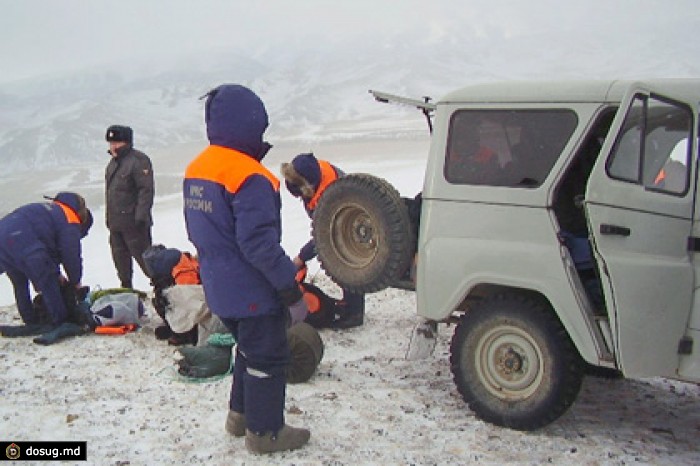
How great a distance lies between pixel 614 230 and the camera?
376 centimetres

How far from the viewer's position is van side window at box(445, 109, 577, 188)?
4051mm

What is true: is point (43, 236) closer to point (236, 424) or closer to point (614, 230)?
point (236, 424)

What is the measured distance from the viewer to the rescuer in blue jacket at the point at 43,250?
6168mm

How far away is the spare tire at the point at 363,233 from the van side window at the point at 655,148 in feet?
4.51

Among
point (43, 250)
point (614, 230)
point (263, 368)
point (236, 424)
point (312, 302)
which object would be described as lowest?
→ point (236, 424)

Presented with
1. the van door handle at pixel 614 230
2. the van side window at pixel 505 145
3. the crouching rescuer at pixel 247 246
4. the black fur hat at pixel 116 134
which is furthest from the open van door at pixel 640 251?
the black fur hat at pixel 116 134

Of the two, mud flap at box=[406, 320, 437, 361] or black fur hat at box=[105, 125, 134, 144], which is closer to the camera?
mud flap at box=[406, 320, 437, 361]

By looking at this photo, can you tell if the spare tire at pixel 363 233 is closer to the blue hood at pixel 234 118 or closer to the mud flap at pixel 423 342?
the mud flap at pixel 423 342

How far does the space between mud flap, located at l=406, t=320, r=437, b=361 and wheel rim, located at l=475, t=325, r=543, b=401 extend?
36cm

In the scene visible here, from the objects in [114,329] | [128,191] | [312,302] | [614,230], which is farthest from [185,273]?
[614,230]

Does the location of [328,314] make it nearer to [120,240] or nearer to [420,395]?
[420,395]

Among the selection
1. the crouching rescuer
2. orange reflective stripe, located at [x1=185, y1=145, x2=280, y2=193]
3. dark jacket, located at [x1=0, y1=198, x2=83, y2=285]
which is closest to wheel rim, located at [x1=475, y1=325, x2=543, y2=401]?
the crouching rescuer

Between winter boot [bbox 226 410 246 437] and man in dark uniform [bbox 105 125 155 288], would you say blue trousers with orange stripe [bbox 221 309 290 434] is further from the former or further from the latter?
man in dark uniform [bbox 105 125 155 288]

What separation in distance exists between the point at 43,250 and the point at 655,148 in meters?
5.11
